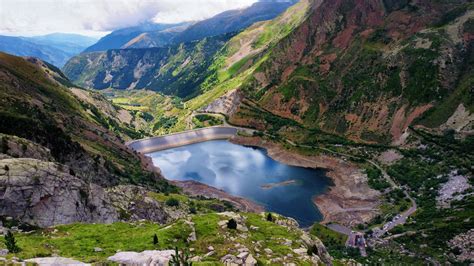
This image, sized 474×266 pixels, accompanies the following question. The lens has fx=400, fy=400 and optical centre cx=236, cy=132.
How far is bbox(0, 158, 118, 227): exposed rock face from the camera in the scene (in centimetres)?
5081

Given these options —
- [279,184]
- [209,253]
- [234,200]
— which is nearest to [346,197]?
[279,184]

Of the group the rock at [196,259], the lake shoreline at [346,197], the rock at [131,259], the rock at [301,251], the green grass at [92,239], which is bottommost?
the lake shoreline at [346,197]

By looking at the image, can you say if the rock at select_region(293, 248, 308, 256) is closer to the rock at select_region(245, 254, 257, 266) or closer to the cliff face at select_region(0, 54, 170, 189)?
the rock at select_region(245, 254, 257, 266)

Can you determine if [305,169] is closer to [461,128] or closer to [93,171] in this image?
[461,128]

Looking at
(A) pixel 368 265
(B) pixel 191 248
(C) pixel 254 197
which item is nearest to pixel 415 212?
(A) pixel 368 265

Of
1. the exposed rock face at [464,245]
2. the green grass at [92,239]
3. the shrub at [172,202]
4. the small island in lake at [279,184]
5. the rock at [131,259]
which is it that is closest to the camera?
the rock at [131,259]

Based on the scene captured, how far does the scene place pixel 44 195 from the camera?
54000 millimetres

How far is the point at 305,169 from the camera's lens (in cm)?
19675

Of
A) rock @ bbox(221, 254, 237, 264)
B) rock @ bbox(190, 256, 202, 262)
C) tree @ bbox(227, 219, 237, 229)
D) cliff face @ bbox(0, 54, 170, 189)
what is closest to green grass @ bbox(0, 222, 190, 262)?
rock @ bbox(190, 256, 202, 262)

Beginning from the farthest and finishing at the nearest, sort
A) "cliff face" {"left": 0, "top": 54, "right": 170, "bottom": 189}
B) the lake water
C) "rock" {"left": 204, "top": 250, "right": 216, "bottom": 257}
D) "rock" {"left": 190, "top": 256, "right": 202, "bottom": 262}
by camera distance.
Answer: the lake water, "cliff face" {"left": 0, "top": 54, "right": 170, "bottom": 189}, "rock" {"left": 204, "top": 250, "right": 216, "bottom": 257}, "rock" {"left": 190, "top": 256, "right": 202, "bottom": 262}

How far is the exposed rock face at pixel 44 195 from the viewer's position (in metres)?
50.8

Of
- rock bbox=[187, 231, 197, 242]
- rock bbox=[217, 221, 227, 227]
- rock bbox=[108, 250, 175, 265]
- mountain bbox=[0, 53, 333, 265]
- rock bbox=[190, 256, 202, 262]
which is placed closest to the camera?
rock bbox=[108, 250, 175, 265]

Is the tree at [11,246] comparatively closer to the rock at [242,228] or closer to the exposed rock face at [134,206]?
the rock at [242,228]

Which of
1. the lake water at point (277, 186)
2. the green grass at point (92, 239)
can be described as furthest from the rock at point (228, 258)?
the lake water at point (277, 186)
